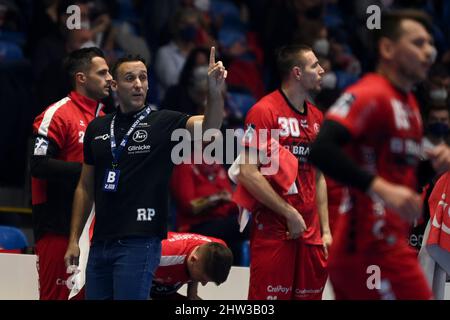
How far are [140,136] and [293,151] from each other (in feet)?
3.89

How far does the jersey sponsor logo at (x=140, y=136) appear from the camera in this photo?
251 inches

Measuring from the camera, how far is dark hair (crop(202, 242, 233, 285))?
7543mm

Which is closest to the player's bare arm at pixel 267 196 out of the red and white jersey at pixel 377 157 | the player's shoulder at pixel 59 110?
the player's shoulder at pixel 59 110

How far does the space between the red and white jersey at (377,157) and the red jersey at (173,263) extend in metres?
2.67

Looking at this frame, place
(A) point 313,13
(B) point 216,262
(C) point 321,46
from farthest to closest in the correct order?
(A) point 313,13 → (C) point 321,46 → (B) point 216,262

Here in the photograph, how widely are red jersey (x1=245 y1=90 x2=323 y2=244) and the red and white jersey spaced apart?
6.68 feet

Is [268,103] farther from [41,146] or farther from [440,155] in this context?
[440,155]

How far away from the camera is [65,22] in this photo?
10.1 m

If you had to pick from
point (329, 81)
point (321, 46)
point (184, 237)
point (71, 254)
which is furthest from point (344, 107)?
point (321, 46)

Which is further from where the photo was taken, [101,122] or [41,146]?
[41,146]

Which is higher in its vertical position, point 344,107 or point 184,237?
point 344,107

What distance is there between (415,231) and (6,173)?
3790 millimetres

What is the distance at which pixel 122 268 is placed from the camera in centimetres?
617
